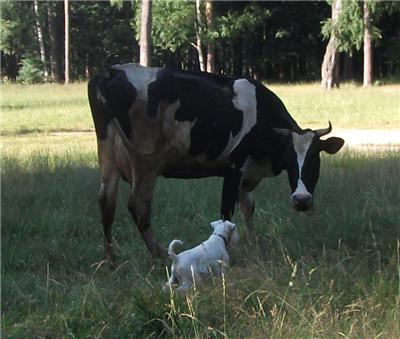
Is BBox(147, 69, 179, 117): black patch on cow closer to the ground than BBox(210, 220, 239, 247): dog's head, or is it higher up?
higher up

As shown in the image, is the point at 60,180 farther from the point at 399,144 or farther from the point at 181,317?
the point at 399,144

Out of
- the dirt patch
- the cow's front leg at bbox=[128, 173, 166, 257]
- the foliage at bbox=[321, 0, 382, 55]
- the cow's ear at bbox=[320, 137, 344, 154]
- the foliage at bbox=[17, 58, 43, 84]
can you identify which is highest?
the foliage at bbox=[321, 0, 382, 55]

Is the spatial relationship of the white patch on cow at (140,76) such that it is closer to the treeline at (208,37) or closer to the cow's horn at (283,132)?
the cow's horn at (283,132)

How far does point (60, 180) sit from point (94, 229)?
7.23 feet

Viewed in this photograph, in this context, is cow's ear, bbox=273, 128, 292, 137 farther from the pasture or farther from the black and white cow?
the pasture

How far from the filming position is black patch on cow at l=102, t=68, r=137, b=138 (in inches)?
273

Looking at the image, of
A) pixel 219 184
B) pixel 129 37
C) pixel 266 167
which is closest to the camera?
pixel 266 167

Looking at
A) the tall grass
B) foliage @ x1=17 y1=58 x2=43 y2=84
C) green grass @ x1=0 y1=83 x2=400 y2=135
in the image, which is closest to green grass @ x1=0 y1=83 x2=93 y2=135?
green grass @ x1=0 y1=83 x2=400 y2=135

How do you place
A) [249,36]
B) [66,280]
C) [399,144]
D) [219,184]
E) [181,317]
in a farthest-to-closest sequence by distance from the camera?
[249,36] < [399,144] < [219,184] < [66,280] < [181,317]

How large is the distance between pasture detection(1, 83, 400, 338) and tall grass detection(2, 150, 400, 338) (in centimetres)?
1

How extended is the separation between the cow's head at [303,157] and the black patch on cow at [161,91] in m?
1.04

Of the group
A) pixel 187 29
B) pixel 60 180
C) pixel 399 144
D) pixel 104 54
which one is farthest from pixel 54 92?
pixel 60 180

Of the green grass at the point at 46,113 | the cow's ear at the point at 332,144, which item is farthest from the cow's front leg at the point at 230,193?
the green grass at the point at 46,113

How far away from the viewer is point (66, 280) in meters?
6.19
